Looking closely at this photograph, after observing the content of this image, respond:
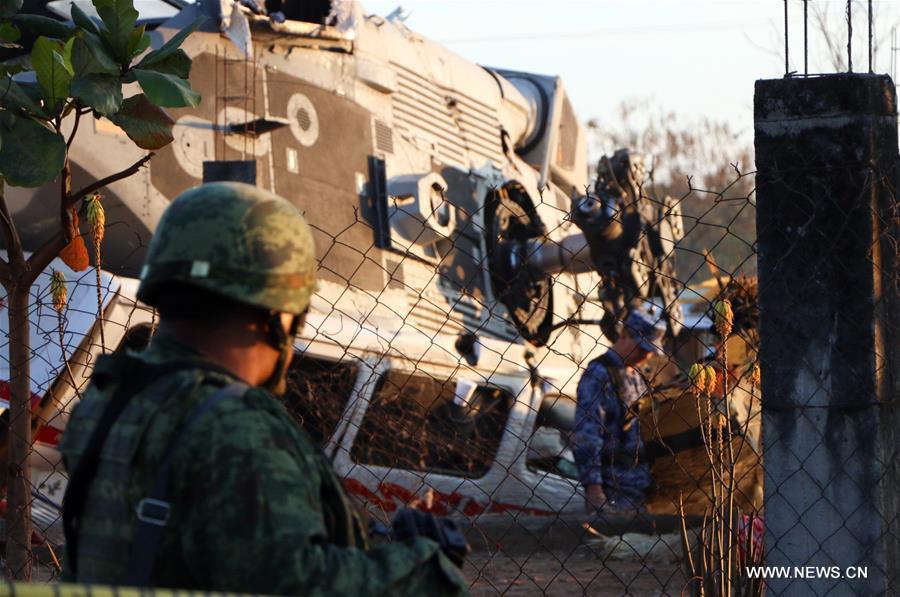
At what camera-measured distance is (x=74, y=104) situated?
4.52 m

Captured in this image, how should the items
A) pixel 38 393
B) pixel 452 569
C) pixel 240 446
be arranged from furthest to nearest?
pixel 38 393 → pixel 452 569 → pixel 240 446

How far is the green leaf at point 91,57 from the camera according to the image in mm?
4363

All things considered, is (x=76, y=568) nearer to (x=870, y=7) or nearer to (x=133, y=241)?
(x=870, y=7)

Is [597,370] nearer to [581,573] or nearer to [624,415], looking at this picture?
[624,415]

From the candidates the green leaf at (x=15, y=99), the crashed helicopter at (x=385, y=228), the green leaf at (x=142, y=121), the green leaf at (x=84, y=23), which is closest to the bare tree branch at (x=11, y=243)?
the green leaf at (x=15, y=99)

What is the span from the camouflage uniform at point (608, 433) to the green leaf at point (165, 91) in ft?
14.0

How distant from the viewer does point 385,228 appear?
398 inches

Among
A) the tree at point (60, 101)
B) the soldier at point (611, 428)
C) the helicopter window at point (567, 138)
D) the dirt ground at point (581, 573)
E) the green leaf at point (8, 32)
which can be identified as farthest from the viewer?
the helicopter window at point (567, 138)

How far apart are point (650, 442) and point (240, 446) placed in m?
6.89

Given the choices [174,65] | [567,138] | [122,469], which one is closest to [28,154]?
[174,65]

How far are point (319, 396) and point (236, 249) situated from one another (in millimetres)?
5282

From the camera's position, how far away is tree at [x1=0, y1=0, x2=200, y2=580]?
172 inches

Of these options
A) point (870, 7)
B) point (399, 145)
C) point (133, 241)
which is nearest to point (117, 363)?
point (870, 7)

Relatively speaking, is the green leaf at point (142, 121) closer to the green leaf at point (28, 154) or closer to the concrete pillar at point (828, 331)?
the green leaf at point (28, 154)
